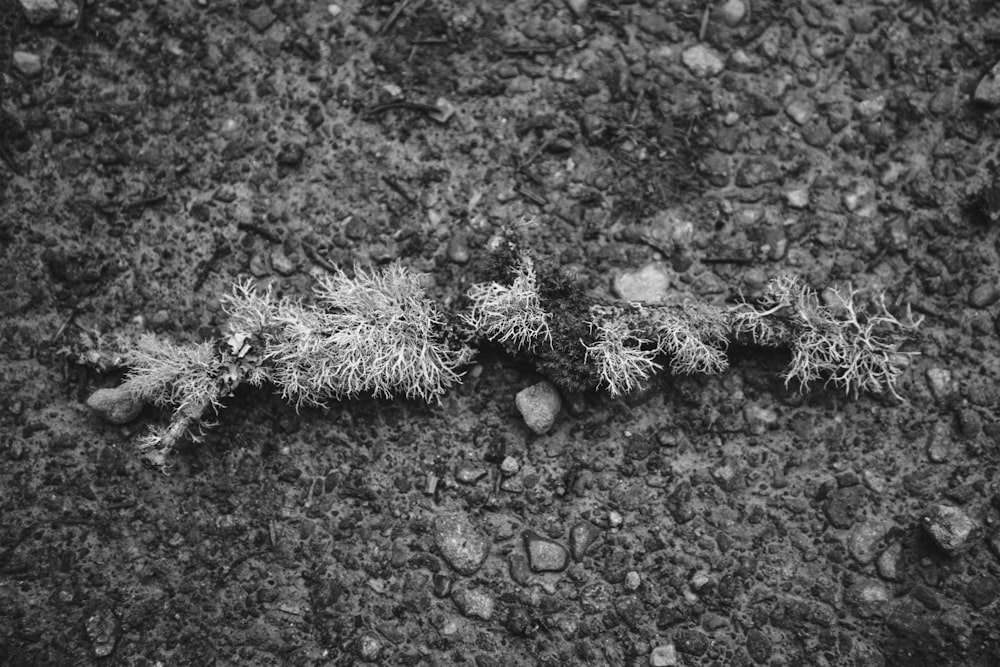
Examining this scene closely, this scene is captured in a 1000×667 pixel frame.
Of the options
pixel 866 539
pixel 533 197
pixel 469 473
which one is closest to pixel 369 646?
pixel 469 473

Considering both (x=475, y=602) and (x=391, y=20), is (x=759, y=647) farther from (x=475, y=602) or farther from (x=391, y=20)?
(x=391, y=20)

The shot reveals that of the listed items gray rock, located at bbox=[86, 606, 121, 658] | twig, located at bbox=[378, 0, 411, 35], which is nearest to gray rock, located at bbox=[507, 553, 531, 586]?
gray rock, located at bbox=[86, 606, 121, 658]

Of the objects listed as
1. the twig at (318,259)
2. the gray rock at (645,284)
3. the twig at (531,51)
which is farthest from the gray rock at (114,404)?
the twig at (531,51)

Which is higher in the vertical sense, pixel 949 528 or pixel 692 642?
pixel 949 528

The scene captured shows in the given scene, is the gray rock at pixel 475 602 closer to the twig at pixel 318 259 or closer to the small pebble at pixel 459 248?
the small pebble at pixel 459 248

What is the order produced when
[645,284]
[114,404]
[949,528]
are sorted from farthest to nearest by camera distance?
[645,284], [114,404], [949,528]

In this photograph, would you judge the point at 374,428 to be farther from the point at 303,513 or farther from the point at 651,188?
the point at 651,188
